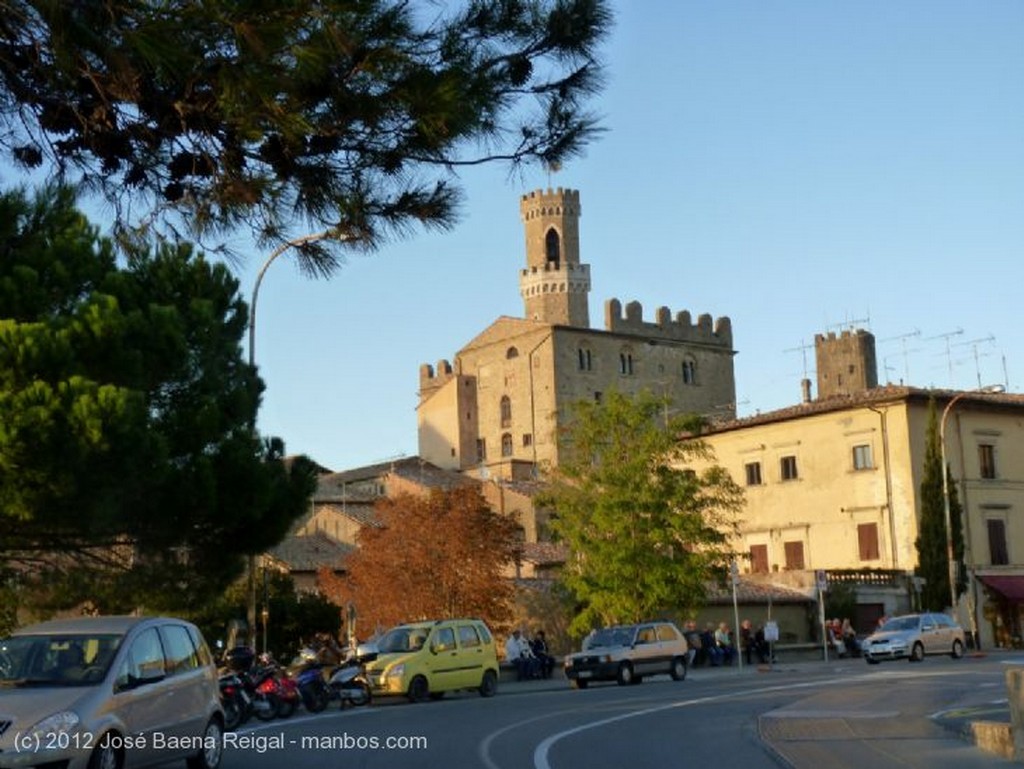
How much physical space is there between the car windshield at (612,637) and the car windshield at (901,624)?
10241 mm

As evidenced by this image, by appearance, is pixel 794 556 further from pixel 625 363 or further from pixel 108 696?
pixel 625 363

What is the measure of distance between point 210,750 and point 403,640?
15535 mm

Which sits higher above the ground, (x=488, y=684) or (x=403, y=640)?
(x=403, y=640)

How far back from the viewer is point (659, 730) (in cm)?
1931

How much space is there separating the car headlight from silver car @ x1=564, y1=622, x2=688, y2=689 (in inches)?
918

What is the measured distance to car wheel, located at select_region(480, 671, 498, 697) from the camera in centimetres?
2970

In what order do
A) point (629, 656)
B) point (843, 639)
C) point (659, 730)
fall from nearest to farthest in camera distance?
point (659, 730), point (629, 656), point (843, 639)

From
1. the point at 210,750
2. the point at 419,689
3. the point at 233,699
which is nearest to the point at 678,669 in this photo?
the point at 419,689

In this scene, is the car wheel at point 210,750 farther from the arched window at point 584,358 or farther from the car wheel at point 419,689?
the arched window at point 584,358

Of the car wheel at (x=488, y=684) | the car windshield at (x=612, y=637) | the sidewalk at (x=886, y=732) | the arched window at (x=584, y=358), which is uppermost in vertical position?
the arched window at (x=584, y=358)

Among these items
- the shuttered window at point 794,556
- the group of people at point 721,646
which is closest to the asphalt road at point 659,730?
the group of people at point 721,646

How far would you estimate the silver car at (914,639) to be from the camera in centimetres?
3994

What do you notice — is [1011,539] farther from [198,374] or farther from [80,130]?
[80,130]

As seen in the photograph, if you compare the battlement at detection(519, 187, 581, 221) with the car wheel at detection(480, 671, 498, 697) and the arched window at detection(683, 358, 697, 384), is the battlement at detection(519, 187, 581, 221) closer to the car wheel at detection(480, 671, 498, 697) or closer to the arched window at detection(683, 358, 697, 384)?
the arched window at detection(683, 358, 697, 384)
